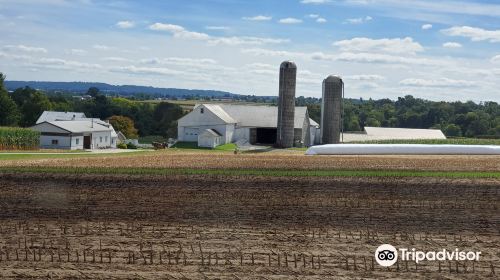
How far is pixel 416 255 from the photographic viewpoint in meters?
15.5

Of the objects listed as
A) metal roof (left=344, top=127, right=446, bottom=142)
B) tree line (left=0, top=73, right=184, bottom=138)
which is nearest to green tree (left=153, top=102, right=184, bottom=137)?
tree line (left=0, top=73, right=184, bottom=138)

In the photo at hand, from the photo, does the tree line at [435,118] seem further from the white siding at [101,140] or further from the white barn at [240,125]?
the white siding at [101,140]

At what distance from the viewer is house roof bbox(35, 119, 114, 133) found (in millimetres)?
59688

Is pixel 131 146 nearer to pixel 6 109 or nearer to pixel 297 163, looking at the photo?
pixel 6 109

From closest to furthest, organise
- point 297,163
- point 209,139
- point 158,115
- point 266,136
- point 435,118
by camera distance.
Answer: point 297,163, point 209,139, point 266,136, point 158,115, point 435,118

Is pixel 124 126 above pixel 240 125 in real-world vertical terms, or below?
below

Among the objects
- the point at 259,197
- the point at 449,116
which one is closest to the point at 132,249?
the point at 259,197

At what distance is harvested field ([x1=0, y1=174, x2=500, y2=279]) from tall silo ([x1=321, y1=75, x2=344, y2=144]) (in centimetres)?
2825

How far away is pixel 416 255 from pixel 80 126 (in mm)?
51916

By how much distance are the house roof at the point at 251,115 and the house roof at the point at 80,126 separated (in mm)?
11567

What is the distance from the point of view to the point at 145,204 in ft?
72.1

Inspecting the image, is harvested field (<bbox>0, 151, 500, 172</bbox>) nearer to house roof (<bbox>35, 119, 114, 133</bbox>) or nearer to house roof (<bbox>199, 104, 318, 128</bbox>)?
house roof (<bbox>199, 104, 318, 128</bbox>)

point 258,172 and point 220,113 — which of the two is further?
point 220,113

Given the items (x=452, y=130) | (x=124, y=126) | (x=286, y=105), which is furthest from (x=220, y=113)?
(x=452, y=130)
